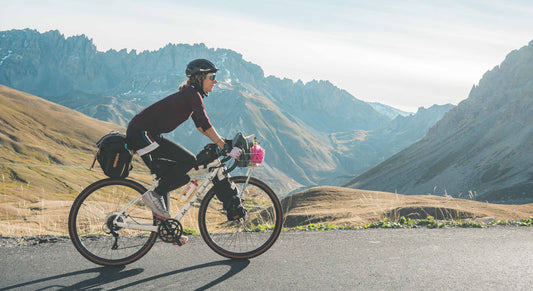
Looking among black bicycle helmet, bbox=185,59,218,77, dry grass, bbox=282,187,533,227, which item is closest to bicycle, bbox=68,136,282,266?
black bicycle helmet, bbox=185,59,218,77

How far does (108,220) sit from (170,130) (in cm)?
166

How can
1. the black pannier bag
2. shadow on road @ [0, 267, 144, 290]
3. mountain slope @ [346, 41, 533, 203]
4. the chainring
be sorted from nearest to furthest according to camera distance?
shadow on road @ [0, 267, 144, 290] → the black pannier bag → the chainring → mountain slope @ [346, 41, 533, 203]

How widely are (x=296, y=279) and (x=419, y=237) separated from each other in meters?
3.64

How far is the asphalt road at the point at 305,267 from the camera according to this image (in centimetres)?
538

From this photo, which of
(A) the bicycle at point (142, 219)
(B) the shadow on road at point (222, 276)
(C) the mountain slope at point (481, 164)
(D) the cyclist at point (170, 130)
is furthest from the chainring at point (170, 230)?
(C) the mountain slope at point (481, 164)

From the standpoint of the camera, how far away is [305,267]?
6105 mm

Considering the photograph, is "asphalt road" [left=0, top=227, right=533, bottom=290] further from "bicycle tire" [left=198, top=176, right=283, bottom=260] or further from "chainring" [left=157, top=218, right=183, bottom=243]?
"chainring" [left=157, top=218, right=183, bottom=243]

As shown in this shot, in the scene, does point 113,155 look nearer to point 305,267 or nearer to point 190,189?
point 190,189

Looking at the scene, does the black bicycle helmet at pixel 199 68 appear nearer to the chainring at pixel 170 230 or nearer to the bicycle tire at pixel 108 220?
the bicycle tire at pixel 108 220

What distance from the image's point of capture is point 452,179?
514 feet

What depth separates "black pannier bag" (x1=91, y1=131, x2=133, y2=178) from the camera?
18.8 feet

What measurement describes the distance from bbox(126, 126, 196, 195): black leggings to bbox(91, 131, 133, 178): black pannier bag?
0.56 ft

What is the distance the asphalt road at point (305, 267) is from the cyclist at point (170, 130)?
1029 mm

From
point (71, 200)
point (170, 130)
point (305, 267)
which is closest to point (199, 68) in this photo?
point (170, 130)
